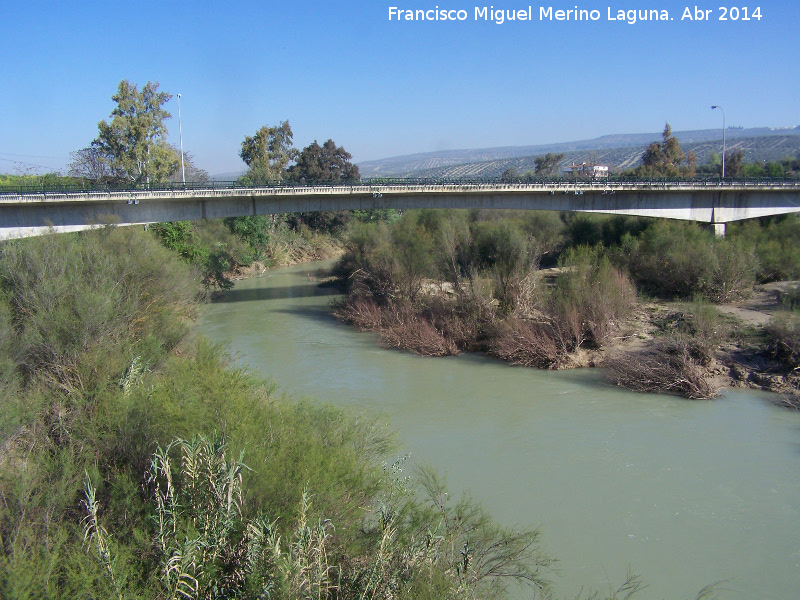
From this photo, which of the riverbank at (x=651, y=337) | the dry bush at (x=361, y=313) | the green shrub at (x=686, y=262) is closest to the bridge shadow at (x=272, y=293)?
the dry bush at (x=361, y=313)

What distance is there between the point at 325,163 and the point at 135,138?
2088cm

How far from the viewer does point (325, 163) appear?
215 feet

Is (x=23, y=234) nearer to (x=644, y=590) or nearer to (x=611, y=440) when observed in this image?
(x=611, y=440)

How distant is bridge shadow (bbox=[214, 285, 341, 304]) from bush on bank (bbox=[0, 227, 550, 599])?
24.2 meters

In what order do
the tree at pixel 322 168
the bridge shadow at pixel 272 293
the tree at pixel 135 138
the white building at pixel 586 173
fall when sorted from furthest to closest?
the tree at pixel 322 168
the tree at pixel 135 138
the white building at pixel 586 173
the bridge shadow at pixel 272 293

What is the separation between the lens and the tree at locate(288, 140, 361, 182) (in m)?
64.7

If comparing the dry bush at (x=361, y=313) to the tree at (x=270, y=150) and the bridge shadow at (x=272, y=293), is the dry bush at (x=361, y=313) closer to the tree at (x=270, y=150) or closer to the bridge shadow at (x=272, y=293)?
the bridge shadow at (x=272, y=293)

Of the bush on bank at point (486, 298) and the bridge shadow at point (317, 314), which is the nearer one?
the bush on bank at point (486, 298)

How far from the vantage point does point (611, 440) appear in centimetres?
1488

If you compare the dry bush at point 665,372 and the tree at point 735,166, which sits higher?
the tree at point 735,166

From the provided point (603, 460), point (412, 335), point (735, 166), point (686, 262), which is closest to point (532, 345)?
point (412, 335)

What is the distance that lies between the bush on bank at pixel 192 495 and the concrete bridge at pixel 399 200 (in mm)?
18780

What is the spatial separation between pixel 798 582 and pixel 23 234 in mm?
30084

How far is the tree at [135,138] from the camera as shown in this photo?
48094 mm
